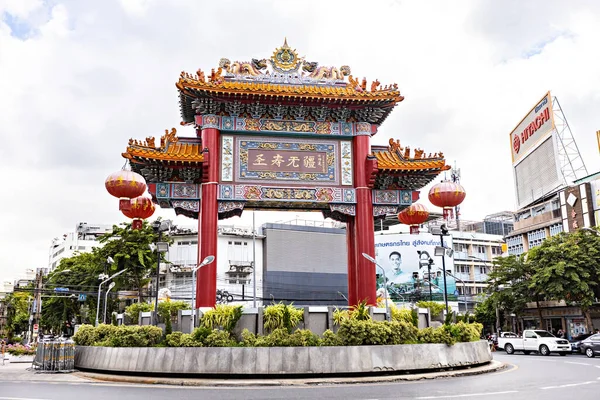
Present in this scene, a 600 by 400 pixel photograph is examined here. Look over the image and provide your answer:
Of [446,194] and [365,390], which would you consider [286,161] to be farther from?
[365,390]

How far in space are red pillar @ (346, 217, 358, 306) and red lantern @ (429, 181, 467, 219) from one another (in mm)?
3665

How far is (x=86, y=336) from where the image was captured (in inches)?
814

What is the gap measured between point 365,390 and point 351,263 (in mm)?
9801

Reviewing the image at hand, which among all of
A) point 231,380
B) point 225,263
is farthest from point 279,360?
point 225,263

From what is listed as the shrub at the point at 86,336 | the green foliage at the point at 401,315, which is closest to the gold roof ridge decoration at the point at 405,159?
the green foliage at the point at 401,315

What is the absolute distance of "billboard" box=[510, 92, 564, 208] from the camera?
58.7 metres

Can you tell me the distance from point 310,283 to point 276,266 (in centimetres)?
483

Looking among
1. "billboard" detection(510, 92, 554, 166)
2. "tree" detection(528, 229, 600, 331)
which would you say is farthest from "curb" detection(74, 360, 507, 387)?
"billboard" detection(510, 92, 554, 166)

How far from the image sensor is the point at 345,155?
2314cm

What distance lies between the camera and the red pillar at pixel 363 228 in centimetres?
2156

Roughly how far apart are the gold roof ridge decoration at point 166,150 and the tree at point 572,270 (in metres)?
28.0

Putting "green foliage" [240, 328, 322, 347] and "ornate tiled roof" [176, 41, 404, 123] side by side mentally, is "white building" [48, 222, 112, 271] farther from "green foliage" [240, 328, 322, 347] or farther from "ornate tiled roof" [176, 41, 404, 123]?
"green foliage" [240, 328, 322, 347]

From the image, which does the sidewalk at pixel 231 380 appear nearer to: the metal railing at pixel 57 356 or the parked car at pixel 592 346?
the metal railing at pixel 57 356

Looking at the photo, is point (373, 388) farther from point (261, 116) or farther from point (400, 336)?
point (261, 116)
